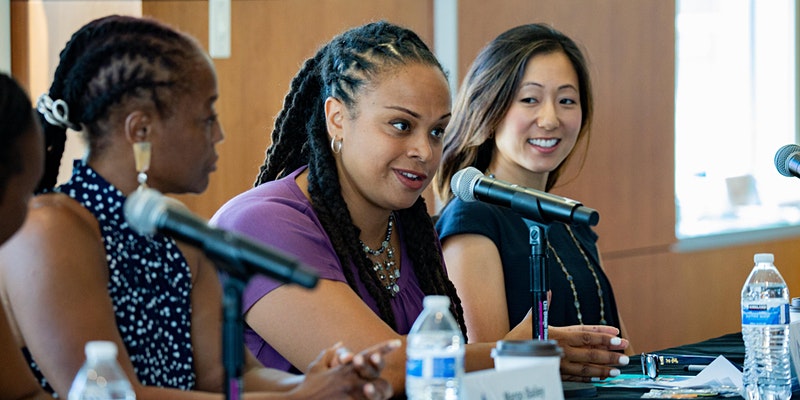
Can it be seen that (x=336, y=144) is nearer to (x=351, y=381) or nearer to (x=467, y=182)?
(x=467, y=182)

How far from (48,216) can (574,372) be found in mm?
1106

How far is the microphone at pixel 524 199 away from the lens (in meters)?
1.82

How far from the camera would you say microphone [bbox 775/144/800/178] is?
2.38m

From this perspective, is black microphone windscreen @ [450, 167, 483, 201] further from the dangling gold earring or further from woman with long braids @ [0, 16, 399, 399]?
the dangling gold earring

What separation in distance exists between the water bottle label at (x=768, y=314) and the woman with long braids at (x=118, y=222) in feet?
2.80

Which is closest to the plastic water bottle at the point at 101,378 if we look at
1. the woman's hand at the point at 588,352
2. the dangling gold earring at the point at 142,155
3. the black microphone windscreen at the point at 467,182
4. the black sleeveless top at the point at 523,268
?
the dangling gold earring at the point at 142,155

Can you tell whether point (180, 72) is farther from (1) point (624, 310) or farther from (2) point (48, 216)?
(1) point (624, 310)

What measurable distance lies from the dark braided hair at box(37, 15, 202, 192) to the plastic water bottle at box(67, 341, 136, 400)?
50 cm

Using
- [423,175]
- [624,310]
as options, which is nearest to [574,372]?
[423,175]

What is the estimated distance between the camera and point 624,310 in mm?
5094

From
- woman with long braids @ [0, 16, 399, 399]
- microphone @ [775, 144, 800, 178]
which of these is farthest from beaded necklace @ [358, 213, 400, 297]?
microphone @ [775, 144, 800, 178]

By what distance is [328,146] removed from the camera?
7.92 feet

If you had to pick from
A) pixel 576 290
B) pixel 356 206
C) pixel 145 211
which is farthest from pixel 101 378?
pixel 576 290

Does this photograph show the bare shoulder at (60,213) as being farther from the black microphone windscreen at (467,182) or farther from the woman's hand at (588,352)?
the woman's hand at (588,352)
